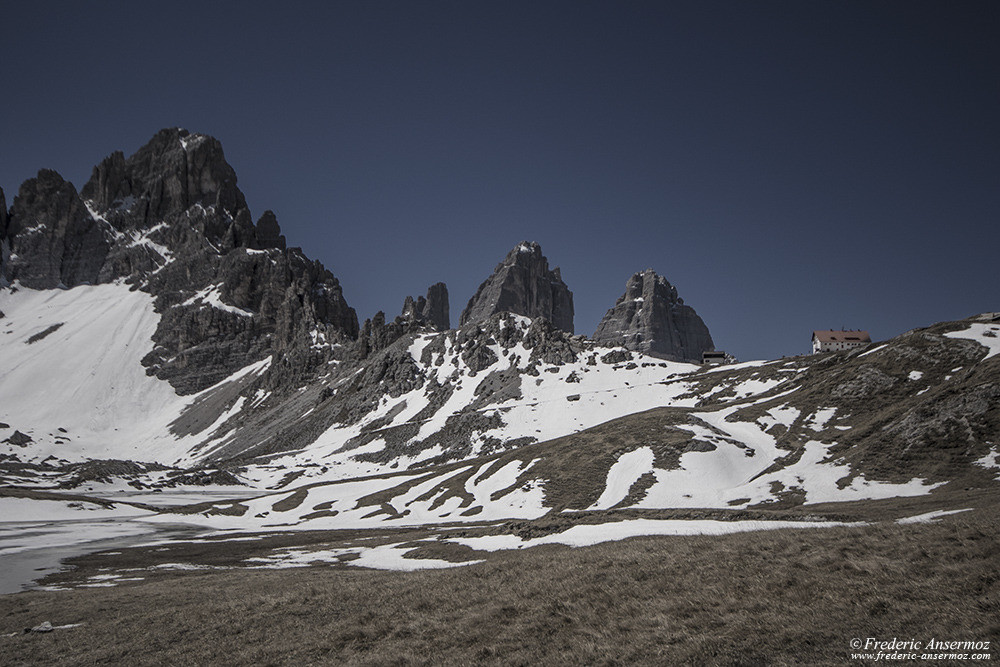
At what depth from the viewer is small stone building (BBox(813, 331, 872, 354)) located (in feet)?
576

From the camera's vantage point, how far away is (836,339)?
582 feet

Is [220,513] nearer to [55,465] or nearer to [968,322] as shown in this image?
[55,465]

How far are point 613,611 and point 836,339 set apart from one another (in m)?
192

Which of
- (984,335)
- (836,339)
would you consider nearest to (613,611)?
(984,335)

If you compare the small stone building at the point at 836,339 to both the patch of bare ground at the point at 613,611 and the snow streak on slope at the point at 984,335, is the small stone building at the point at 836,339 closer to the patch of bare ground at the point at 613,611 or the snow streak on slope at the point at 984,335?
the snow streak on slope at the point at 984,335

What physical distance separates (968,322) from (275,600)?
98.1m

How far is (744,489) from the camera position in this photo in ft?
183

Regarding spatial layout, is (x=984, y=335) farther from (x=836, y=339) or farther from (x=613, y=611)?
(x=836, y=339)

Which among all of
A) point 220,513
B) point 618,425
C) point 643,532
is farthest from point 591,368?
point 643,532

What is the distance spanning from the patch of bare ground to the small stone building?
179m

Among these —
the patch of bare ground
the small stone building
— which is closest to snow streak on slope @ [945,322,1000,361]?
the patch of bare ground

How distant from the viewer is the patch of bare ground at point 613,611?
13.1m

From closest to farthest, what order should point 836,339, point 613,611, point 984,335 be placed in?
point 613,611 → point 984,335 → point 836,339

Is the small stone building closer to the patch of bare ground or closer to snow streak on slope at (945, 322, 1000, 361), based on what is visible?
snow streak on slope at (945, 322, 1000, 361)
